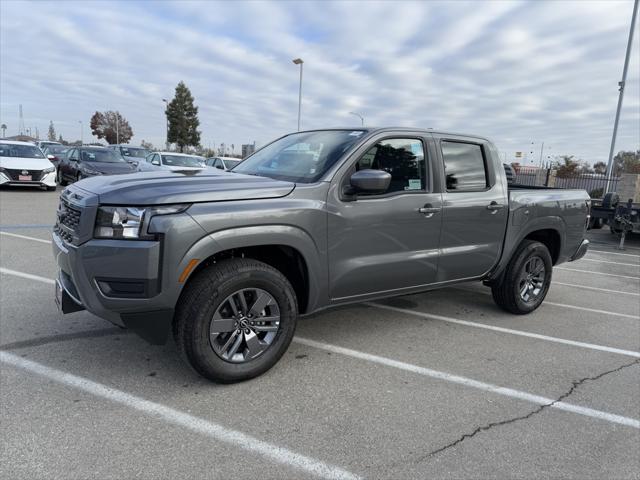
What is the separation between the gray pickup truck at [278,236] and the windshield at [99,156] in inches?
564

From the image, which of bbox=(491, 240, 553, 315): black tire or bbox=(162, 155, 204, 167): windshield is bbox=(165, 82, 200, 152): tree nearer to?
bbox=(162, 155, 204, 167): windshield

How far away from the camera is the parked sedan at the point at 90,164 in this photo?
52.3ft

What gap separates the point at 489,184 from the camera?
185 inches

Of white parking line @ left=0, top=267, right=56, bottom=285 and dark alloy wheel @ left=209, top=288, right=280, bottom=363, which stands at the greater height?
dark alloy wheel @ left=209, top=288, right=280, bottom=363

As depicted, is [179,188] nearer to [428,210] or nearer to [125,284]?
[125,284]

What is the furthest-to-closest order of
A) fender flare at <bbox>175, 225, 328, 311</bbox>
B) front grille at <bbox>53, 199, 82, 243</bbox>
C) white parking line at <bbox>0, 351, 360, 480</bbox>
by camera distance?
front grille at <bbox>53, 199, 82, 243</bbox>, fender flare at <bbox>175, 225, 328, 311</bbox>, white parking line at <bbox>0, 351, 360, 480</bbox>

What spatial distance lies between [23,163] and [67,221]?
46.2 feet

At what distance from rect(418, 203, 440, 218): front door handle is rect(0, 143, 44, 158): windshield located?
15651mm

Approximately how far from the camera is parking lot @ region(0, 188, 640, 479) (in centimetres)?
253

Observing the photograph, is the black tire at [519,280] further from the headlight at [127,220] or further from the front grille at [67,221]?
the front grille at [67,221]

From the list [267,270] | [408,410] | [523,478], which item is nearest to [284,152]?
[267,270]

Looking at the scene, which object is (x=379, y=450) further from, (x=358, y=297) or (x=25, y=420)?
(x=25, y=420)

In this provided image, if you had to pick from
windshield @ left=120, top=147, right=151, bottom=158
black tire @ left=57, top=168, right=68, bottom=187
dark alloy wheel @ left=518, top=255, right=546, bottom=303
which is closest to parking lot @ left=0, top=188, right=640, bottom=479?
dark alloy wheel @ left=518, top=255, right=546, bottom=303

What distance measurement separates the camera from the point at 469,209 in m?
4.43
